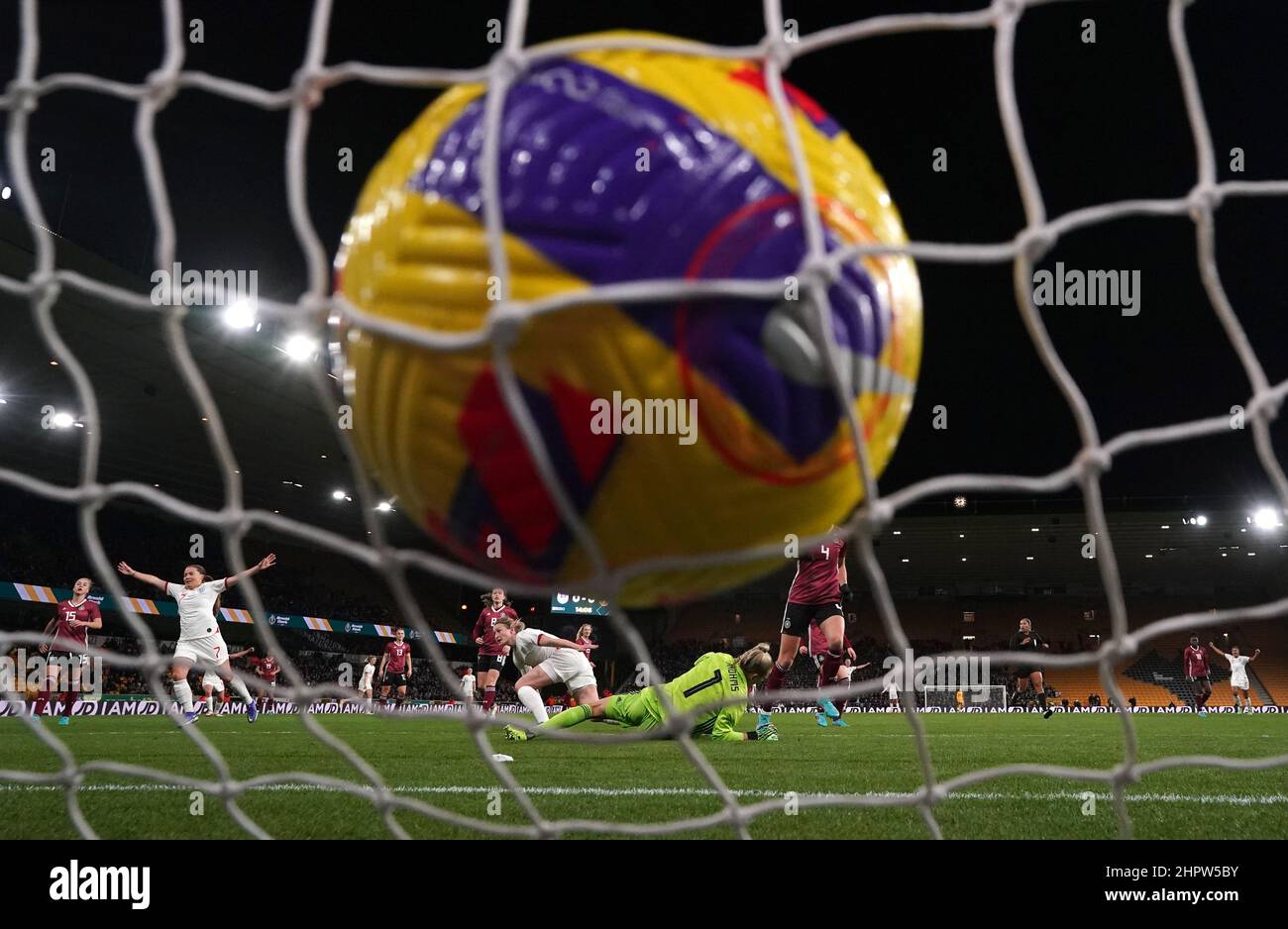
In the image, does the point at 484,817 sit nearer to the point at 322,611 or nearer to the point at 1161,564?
the point at 322,611

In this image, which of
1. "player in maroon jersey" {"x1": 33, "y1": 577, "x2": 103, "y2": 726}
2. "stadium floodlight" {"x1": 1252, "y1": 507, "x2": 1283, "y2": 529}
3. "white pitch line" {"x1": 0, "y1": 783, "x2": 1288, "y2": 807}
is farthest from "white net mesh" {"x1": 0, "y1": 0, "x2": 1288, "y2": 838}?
"stadium floodlight" {"x1": 1252, "y1": 507, "x2": 1283, "y2": 529}

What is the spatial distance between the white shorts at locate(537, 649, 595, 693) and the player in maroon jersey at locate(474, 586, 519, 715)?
128 inches

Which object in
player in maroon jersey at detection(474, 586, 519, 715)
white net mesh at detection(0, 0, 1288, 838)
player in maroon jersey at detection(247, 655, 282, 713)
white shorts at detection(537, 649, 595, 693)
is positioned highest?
white net mesh at detection(0, 0, 1288, 838)

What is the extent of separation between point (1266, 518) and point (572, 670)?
21129mm

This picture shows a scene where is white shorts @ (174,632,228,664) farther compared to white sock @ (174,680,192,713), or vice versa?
white shorts @ (174,632,228,664)

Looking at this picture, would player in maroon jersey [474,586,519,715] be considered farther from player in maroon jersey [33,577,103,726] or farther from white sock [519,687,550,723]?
player in maroon jersey [33,577,103,726]

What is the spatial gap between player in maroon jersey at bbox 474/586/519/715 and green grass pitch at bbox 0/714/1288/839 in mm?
4398

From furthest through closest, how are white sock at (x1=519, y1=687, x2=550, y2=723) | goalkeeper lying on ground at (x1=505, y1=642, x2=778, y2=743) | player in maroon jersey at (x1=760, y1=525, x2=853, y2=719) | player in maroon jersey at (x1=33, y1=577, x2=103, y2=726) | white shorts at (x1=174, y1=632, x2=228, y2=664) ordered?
player in maroon jersey at (x1=33, y1=577, x2=103, y2=726) → white shorts at (x1=174, y1=632, x2=228, y2=664) → white sock at (x1=519, y1=687, x2=550, y2=723) → player in maroon jersey at (x1=760, y1=525, x2=853, y2=719) → goalkeeper lying on ground at (x1=505, y1=642, x2=778, y2=743)

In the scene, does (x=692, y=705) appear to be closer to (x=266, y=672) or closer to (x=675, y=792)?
(x=675, y=792)

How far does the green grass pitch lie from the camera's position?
9.20 feet

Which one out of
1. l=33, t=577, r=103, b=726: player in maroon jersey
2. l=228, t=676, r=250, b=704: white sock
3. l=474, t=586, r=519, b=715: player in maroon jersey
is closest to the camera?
l=228, t=676, r=250, b=704: white sock

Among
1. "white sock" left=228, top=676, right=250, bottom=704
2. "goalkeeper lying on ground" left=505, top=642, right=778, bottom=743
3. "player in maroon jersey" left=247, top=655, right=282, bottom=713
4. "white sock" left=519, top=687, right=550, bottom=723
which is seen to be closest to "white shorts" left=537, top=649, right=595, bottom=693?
"white sock" left=519, top=687, right=550, bottom=723

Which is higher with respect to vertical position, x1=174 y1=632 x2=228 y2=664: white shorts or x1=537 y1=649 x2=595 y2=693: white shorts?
x1=537 y1=649 x2=595 y2=693: white shorts
